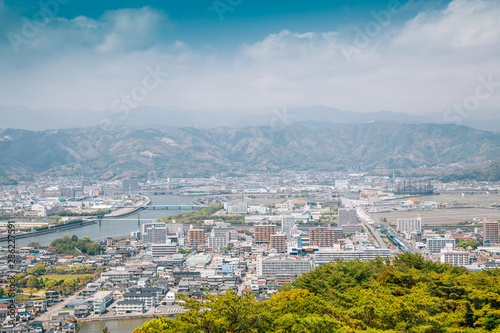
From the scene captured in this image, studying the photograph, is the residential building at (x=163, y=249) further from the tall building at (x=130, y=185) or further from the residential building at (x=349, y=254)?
the tall building at (x=130, y=185)

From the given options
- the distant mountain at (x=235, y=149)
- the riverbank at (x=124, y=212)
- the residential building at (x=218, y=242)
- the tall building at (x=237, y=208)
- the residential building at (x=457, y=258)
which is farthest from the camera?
the distant mountain at (x=235, y=149)

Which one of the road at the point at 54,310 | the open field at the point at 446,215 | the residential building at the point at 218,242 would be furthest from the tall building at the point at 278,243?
the open field at the point at 446,215

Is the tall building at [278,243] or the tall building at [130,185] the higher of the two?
the tall building at [130,185]

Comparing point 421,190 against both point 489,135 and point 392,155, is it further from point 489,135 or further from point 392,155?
point 489,135

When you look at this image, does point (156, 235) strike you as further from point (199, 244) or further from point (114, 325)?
point (114, 325)

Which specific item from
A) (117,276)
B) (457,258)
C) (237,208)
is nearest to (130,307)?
(117,276)

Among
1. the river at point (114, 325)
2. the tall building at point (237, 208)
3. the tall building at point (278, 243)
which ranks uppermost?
the tall building at point (237, 208)

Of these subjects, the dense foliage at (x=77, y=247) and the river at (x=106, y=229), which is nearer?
the dense foliage at (x=77, y=247)
